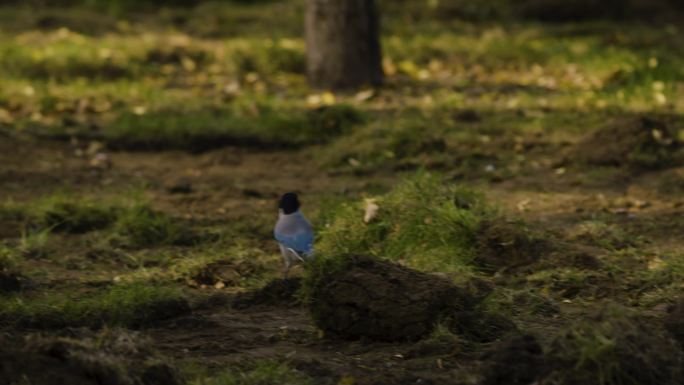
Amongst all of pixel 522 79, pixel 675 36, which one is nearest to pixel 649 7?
pixel 675 36

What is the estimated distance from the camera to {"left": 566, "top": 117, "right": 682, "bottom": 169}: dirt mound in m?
8.34

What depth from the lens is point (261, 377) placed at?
15.1 feet

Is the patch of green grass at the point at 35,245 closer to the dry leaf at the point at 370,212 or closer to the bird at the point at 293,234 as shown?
the bird at the point at 293,234

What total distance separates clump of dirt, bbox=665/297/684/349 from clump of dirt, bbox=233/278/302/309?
63.8 inches

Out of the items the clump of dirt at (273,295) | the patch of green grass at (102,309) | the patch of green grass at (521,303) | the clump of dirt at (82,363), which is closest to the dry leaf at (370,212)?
the clump of dirt at (273,295)

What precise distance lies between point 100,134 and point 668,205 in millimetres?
3891

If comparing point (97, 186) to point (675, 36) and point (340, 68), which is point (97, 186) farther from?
point (675, 36)

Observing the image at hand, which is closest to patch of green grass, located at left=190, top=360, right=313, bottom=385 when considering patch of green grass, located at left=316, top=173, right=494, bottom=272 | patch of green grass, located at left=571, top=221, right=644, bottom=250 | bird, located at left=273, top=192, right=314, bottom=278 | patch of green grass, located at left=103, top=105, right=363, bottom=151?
bird, located at left=273, top=192, right=314, bottom=278

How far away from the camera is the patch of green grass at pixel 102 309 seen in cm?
548

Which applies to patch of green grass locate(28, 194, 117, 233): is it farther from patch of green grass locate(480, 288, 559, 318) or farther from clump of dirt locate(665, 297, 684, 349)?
clump of dirt locate(665, 297, 684, 349)

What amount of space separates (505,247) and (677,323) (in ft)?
5.31

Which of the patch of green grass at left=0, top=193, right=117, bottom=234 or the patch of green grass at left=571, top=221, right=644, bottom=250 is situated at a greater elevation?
the patch of green grass at left=0, top=193, right=117, bottom=234

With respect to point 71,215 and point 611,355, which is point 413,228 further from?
point 611,355

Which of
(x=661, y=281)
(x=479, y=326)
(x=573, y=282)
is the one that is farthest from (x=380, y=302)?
(x=661, y=281)
